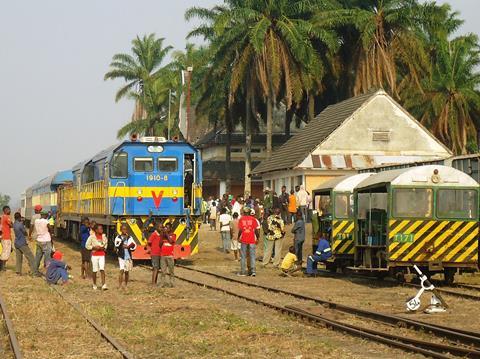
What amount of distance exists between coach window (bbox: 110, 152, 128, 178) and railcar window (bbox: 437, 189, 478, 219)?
1047 centimetres

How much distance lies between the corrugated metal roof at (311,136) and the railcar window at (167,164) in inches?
761

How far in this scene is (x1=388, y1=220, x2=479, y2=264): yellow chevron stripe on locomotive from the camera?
66.2 ft

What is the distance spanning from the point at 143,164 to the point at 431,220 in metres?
10.2

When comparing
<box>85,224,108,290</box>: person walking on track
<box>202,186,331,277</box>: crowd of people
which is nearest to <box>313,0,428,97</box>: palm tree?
<box>202,186,331,277</box>: crowd of people

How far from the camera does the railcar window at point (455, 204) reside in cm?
2041

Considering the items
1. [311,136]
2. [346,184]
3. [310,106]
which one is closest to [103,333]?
[346,184]

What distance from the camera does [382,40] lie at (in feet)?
193

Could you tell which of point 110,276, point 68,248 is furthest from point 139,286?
point 68,248

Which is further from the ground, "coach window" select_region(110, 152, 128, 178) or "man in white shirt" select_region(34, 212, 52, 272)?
"coach window" select_region(110, 152, 128, 178)

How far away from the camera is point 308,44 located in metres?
55.9

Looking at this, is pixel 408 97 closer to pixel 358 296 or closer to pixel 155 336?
pixel 358 296

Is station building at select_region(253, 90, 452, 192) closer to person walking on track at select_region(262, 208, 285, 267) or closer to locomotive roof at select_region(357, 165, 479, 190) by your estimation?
person walking on track at select_region(262, 208, 285, 267)

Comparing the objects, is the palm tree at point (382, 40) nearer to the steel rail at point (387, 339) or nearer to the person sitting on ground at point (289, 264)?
the person sitting on ground at point (289, 264)

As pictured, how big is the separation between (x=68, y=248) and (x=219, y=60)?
2395 centimetres
